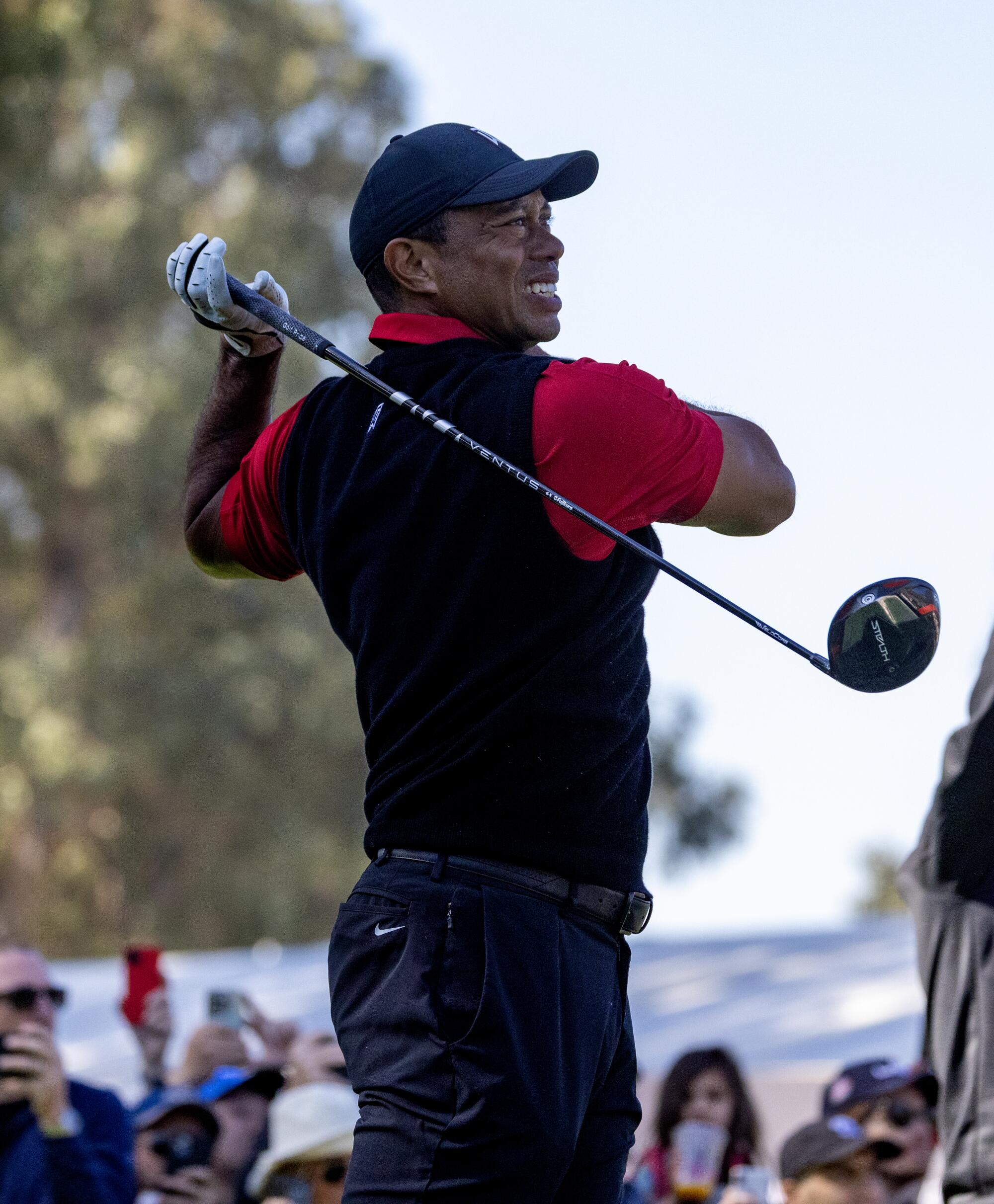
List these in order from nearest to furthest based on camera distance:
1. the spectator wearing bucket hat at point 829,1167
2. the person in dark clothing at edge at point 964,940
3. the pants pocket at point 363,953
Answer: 1. the pants pocket at point 363,953
2. the person in dark clothing at edge at point 964,940
3. the spectator wearing bucket hat at point 829,1167

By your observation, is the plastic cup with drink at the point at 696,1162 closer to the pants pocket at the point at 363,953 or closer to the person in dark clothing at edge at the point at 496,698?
the person in dark clothing at edge at the point at 496,698

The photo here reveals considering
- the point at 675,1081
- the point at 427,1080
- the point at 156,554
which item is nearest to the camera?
the point at 427,1080

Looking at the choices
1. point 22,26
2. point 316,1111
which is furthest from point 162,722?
point 316,1111

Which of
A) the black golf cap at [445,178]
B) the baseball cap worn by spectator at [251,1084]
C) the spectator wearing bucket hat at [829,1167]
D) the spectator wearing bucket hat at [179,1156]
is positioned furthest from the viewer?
the baseball cap worn by spectator at [251,1084]

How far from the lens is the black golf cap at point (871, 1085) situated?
5168mm

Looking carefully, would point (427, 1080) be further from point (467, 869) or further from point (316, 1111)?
point (316, 1111)

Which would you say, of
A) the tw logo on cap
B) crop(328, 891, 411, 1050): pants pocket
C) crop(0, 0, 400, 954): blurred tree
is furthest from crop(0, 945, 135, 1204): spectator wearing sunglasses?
crop(0, 0, 400, 954): blurred tree

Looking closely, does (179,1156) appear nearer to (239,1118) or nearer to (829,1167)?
(239,1118)

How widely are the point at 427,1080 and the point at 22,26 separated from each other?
1350 centimetres

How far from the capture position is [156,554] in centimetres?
1975

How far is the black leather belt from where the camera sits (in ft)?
7.97

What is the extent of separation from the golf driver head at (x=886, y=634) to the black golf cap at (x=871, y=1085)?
2913 millimetres

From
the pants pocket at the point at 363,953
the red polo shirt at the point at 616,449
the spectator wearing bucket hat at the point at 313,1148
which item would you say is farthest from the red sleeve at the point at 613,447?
the spectator wearing bucket hat at the point at 313,1148

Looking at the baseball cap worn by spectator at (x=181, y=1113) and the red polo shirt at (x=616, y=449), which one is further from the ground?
the red polo shirt at (x=616, y=449)
